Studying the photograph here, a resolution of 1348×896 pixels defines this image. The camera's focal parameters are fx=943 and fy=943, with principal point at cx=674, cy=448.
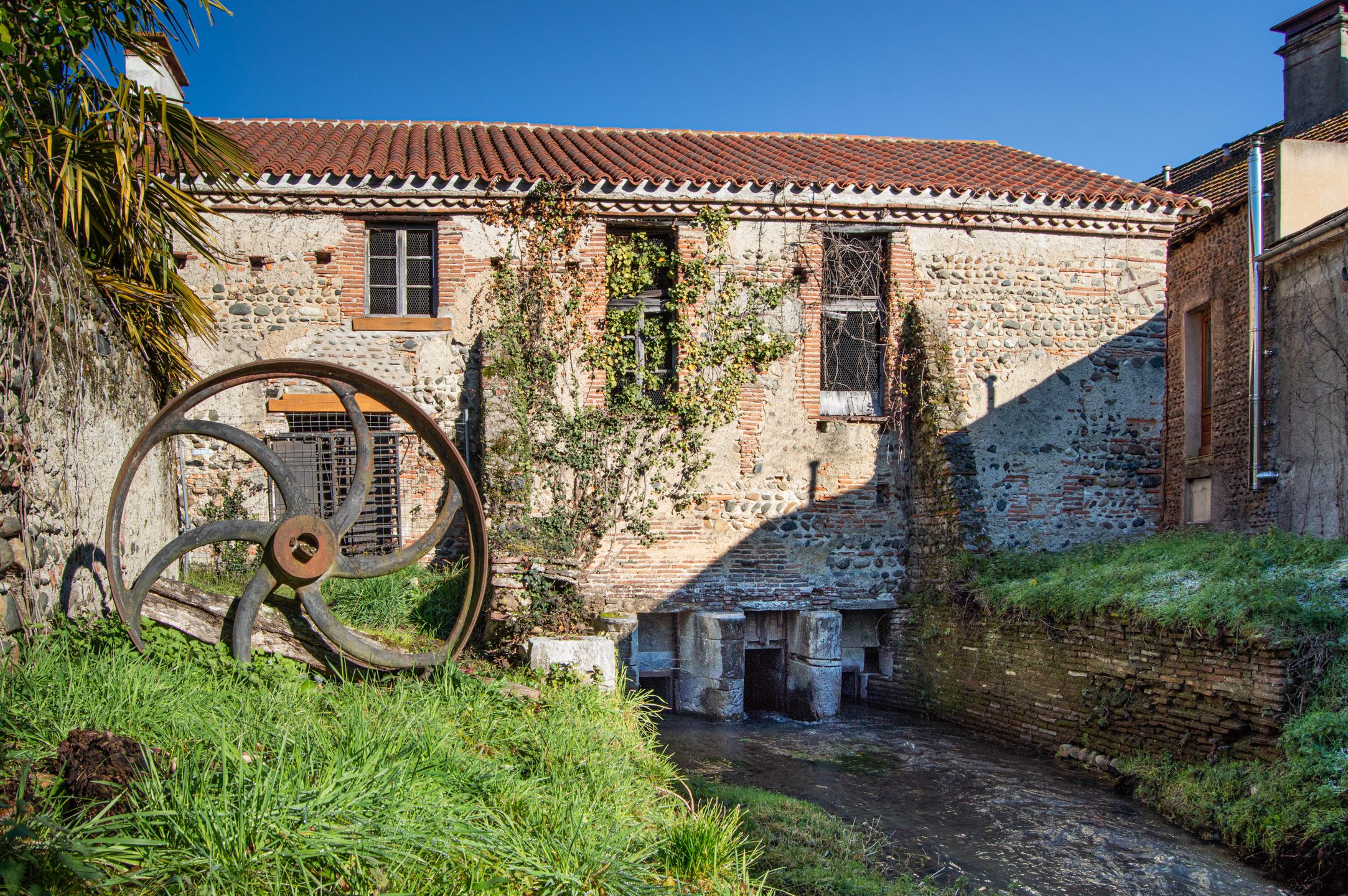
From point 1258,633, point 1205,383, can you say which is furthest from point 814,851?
point 1205,383

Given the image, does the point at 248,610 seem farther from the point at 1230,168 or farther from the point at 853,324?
the point at 1230,168

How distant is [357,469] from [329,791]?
10.7ft

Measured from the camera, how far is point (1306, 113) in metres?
13.8

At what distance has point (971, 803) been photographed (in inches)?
277

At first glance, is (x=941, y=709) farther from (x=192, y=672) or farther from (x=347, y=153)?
(x=347, y=153)

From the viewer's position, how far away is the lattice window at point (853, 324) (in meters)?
11.0

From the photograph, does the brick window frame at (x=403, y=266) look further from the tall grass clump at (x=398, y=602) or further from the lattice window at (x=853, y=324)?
the lattice window at (x=853, y=324)

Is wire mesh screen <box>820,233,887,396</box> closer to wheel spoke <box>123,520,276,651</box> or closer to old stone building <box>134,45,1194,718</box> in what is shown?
old stone building <box>134,45,1194,718</box>

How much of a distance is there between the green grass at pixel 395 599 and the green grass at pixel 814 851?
2986 mm

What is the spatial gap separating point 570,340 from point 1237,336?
874 cm

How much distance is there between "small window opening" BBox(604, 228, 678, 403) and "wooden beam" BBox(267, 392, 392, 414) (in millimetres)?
2644

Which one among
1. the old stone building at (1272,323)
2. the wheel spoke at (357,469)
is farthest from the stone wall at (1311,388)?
the wheel spoke at (357,469)

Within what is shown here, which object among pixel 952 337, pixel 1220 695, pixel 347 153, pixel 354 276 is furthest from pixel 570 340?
pixel 1220 695

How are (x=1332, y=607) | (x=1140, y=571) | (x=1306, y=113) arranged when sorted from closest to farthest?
1. (x=1332, y=607)
2. (x=1140, y=571)
3. (x=1306, y=113)
